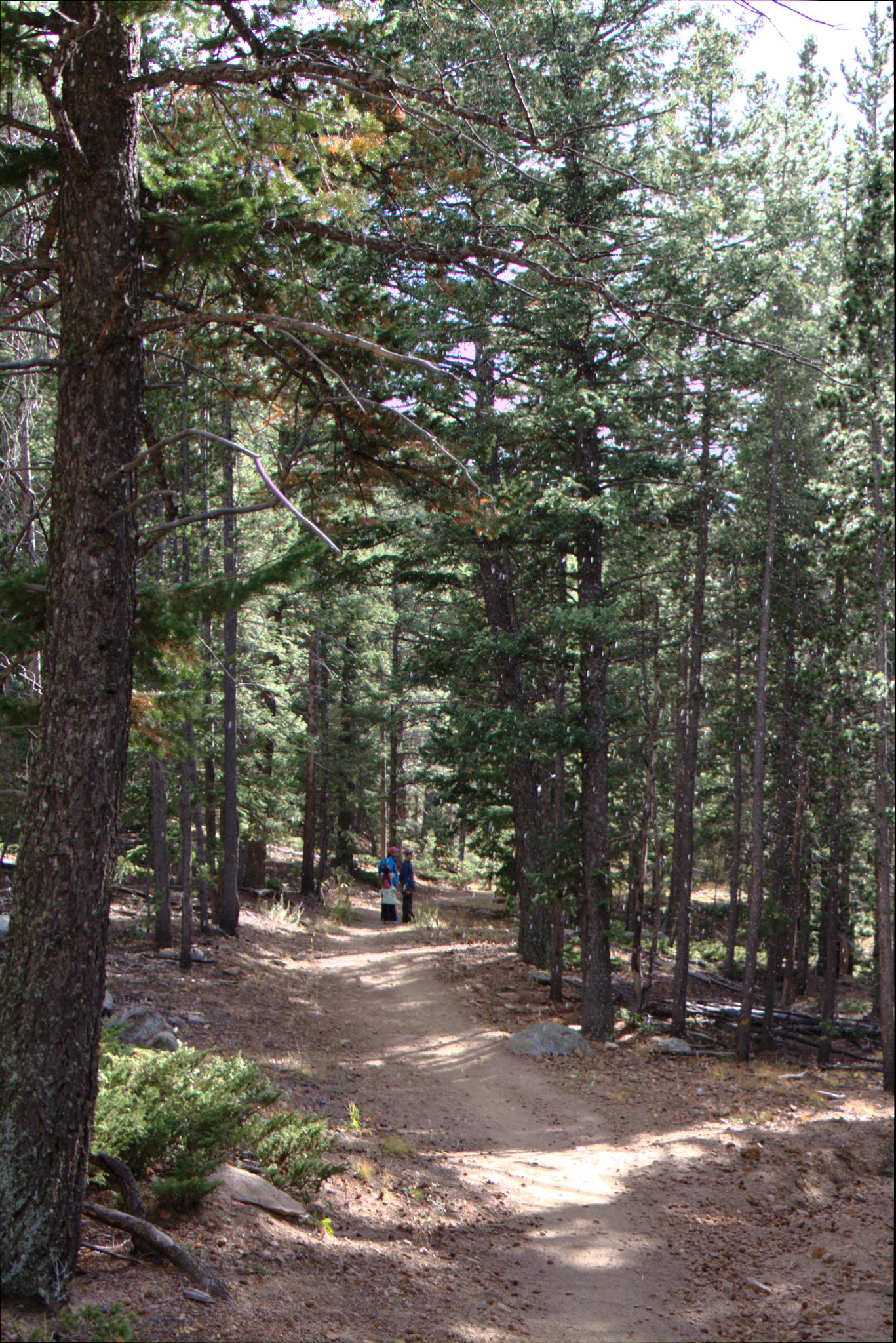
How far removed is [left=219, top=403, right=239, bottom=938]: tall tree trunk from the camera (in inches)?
636

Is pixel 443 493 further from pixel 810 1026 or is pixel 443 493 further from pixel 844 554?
pixel 810 1026

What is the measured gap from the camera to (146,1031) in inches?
383

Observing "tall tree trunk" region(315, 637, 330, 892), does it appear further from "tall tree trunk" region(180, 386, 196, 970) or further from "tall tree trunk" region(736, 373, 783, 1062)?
"tall tree trunk" region(736, 373, 783, 1062)

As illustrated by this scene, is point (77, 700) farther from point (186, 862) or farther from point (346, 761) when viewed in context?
point (346, 761)

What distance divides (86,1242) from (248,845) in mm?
20188

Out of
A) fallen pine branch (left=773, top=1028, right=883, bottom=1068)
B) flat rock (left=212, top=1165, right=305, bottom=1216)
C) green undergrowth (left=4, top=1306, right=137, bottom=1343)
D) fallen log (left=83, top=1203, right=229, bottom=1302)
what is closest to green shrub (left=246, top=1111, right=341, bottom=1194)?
flat rock (left=212, top=1165, right=305, bottom=1216)

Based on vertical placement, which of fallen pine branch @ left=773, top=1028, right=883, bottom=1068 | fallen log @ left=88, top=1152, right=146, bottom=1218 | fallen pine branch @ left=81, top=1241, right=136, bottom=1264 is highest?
fallen log @ left=88, top=1152, right=146, bottom=1218

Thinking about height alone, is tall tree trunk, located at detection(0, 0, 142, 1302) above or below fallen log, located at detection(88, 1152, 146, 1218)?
above

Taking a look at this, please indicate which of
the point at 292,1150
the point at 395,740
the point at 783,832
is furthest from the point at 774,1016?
the point at 395,740

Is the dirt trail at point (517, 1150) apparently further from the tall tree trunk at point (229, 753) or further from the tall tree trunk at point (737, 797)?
the tall tree trunk at point (737, 797)

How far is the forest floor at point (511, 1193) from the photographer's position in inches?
220

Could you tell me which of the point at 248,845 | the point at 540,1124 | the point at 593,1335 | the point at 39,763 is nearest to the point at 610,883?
the point at 540,1124

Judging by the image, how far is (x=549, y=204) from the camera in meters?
13.1

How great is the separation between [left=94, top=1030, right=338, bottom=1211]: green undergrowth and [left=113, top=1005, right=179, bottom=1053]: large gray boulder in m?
1.16
